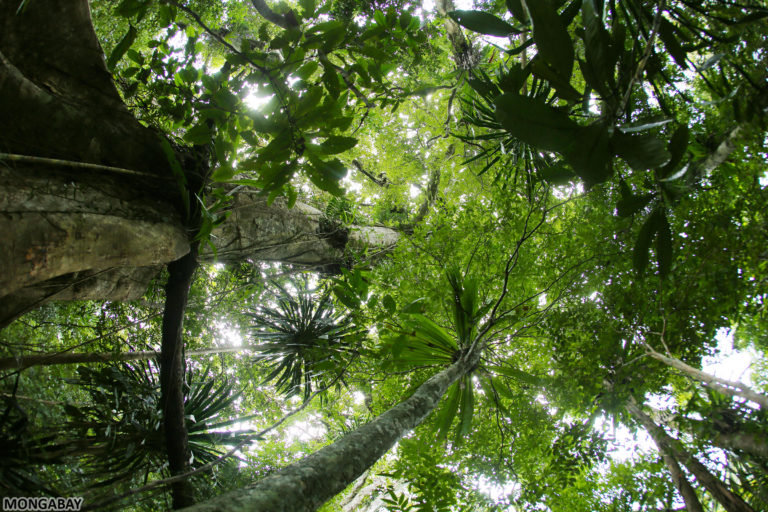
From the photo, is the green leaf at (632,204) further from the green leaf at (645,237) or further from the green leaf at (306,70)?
the green leaf at (306,70)

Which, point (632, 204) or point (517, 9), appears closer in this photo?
point (517, 9)

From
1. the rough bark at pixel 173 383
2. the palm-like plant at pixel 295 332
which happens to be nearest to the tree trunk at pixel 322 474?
the rough bark at pixel 173 383

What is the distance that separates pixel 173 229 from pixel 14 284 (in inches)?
33.5

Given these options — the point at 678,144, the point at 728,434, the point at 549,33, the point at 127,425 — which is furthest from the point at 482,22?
the point at 127,425

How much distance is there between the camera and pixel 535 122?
844mm

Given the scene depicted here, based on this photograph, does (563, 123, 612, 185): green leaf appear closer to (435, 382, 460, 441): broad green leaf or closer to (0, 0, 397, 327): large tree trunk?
(0, 0, 397, 327): large tree trunk

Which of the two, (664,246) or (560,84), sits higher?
(560,84)

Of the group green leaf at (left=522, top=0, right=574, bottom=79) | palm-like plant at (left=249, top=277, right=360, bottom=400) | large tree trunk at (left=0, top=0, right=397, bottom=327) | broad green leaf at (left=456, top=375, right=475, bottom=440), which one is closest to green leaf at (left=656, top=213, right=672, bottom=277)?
green leaf at (left=522, top=0, right=574, bottom=79)

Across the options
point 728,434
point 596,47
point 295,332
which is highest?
point 295,332

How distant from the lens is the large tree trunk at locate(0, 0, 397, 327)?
5.19 ft

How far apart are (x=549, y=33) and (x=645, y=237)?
827 millimetres

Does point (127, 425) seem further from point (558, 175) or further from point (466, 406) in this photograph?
point (558, 175)

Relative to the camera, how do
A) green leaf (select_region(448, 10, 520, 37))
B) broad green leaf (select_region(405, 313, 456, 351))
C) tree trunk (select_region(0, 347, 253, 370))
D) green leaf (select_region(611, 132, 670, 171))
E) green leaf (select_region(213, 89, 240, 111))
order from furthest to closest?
broad green leaf (select_region(405, 313, 456, 351)), tree trunk (select_region(0, 347, 253, 370)), green leaf (select_region(213, 89, 240, 111)), green leaf (select_region(448, 10, 520, 37)), green leaf (select_region(611, 132, 670, 171))

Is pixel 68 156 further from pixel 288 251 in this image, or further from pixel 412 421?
pixel 412 421
